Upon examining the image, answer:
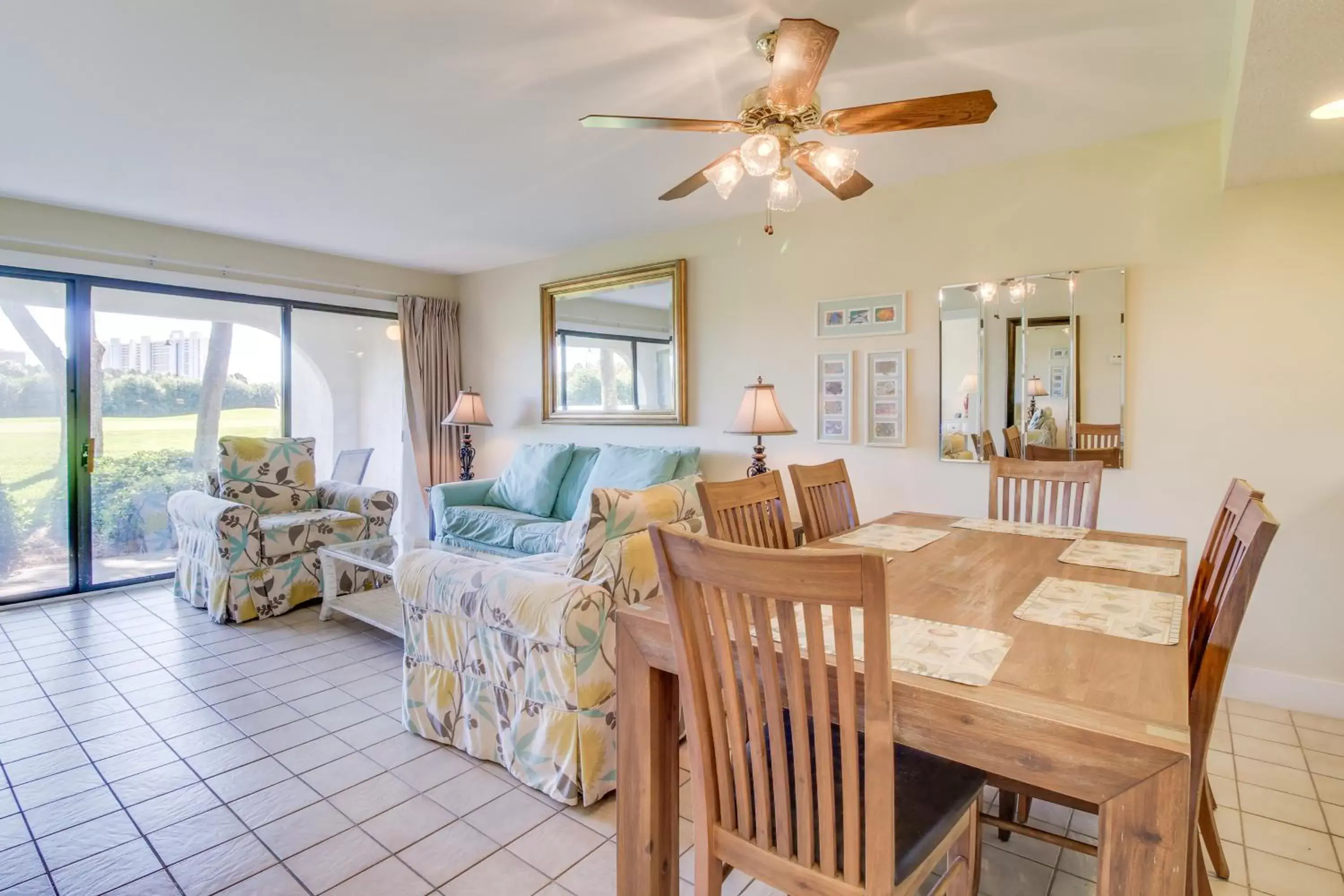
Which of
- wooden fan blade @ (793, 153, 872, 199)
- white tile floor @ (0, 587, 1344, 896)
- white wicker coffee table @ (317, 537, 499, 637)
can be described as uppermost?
wooden fan blade @ (793, 153, 872, 199)

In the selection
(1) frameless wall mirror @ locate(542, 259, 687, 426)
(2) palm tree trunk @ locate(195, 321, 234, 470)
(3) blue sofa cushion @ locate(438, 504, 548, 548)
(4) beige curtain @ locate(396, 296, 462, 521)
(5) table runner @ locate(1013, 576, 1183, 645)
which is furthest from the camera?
(4) beige curtain @ locate(396, 296, 462, 521)

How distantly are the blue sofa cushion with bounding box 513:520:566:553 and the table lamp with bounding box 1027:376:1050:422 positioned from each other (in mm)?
2656

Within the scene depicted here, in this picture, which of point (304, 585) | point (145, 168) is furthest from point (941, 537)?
point (145, 168)

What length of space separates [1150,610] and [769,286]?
2955 mm

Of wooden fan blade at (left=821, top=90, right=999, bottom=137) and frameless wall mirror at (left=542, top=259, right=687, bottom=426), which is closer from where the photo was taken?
wooden fan blade at (left=821, top=90, right=999, bottom=137)

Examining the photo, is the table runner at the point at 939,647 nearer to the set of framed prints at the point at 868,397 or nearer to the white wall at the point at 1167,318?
the white wall at the point at 1167,318

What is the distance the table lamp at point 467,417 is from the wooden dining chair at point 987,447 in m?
3.73

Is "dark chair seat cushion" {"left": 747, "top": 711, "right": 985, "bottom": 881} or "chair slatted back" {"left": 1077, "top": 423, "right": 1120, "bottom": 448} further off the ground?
"chair slatted back" {"left": 1077, "top": 423, "right": 1120, "bottom": 448}

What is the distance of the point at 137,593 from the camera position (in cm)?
429

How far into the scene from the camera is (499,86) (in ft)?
7.86

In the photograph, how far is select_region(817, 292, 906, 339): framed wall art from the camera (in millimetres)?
3510

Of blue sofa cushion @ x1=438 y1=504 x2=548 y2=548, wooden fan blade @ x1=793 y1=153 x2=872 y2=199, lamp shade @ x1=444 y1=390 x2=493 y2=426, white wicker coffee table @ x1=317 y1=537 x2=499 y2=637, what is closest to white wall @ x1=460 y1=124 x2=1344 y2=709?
wooden fan blade @ x1=793 y1=153 x2=872 y2=199

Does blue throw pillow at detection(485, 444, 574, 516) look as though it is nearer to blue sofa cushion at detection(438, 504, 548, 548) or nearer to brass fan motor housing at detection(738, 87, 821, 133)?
blue sofa cushion at detection(438, 504, 548, 548)

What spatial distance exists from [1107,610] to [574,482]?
11.8ft
